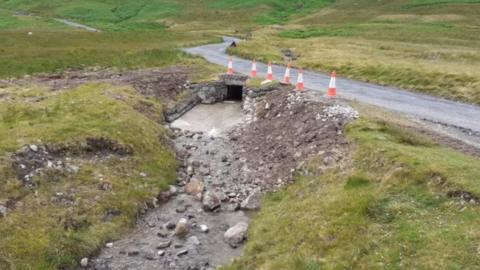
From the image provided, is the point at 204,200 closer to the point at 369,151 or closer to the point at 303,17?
the point at 369,151

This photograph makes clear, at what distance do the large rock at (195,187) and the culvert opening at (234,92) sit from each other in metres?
17.6

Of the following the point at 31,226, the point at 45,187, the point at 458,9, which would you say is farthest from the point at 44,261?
the point at 458,9

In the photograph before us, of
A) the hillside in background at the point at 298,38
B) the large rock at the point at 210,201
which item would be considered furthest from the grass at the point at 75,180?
the hillside in background at the point at 298,38

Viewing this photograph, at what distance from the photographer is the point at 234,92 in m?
39.9

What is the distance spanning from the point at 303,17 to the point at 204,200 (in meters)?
146

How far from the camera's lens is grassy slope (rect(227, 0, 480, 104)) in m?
41.7

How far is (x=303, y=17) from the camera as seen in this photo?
159500 mm

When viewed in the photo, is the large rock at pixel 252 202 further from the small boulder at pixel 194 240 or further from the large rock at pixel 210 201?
the small boulder at pixel 194 240

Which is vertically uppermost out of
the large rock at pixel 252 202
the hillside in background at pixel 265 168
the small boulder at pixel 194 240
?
the hillside in background at pixel 265 168

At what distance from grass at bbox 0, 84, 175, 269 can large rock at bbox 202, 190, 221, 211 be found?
230cm

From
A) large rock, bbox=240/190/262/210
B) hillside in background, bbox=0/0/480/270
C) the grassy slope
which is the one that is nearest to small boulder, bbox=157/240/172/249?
hillside in background, bbox=0/0/480/270

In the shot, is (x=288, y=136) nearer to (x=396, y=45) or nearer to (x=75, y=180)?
(x=75, y=180)

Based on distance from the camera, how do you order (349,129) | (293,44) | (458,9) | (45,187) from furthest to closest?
1. (458,9)
2. (293,44)
3. (349,129)
4. (45,187)

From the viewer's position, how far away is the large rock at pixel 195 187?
71.9 ft
